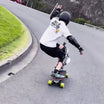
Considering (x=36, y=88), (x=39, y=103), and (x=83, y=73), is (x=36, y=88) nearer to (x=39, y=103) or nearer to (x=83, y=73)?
(x=39, y=103)

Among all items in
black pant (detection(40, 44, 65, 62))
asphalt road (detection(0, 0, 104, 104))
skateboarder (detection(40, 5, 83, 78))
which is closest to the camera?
asphalt road (detection(0, 0, 104, 104))

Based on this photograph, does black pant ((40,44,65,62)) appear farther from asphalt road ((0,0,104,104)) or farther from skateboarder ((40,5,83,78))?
asphalt road ((0,0,104,104))

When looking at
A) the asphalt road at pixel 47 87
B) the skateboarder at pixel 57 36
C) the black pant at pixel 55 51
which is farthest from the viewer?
the black pant at pixel 55 51

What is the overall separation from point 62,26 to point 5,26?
5.27 metres

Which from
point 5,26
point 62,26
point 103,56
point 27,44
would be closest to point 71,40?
point 62,26

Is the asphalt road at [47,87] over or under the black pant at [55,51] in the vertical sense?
under

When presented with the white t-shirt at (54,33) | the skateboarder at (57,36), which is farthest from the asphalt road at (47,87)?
the white t-shirt at (54,33)

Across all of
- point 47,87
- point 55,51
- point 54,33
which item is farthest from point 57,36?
point 47,87

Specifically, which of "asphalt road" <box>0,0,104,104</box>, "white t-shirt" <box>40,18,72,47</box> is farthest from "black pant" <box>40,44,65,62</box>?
"asphalt road" <box>0,0,104,104</box>

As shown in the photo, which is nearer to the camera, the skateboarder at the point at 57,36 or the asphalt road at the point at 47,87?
Result: the asphalt road at the point at 47,87

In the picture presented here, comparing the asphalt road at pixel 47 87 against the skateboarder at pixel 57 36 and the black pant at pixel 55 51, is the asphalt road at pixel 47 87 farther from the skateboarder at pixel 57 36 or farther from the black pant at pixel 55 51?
the black pant at pixel 55 51

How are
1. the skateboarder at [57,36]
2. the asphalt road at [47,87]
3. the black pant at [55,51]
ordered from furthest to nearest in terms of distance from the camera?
the black pant at [55,51] → the skateboarder at [57,36] → the asphalt road at [47,87]

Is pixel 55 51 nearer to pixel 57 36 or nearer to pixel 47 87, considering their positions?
pixel 57 36

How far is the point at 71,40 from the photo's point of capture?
653 centimetres
